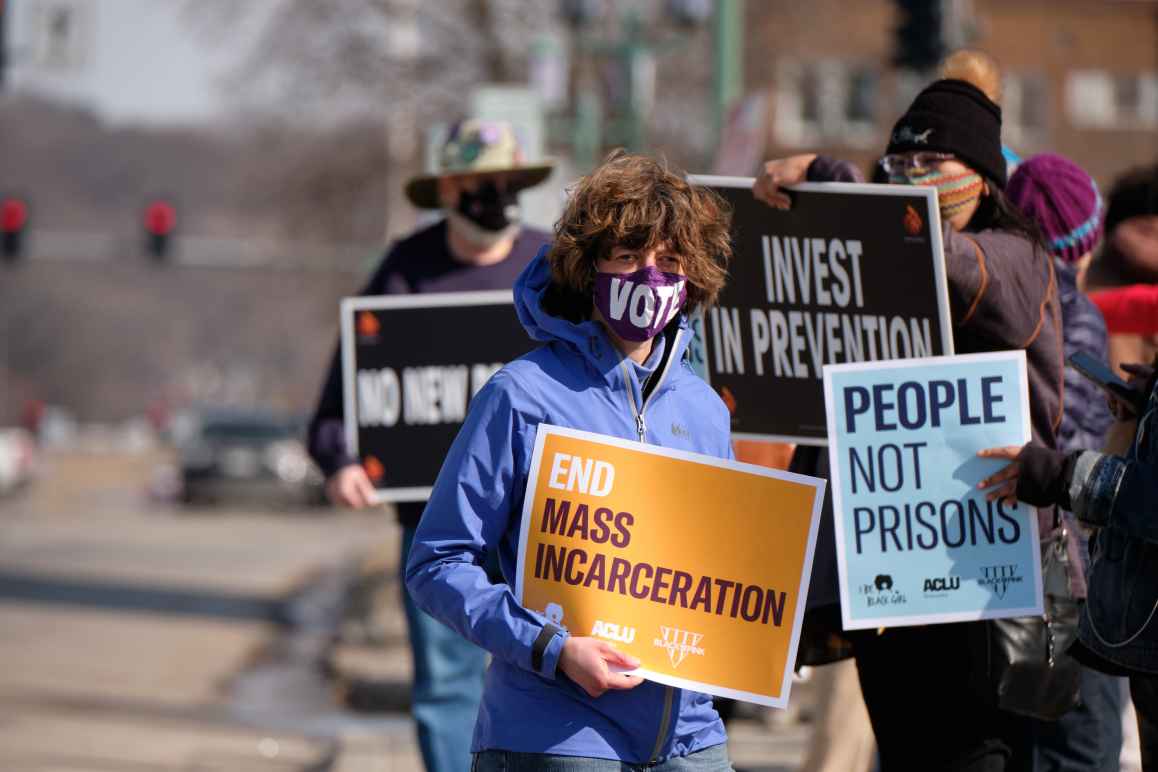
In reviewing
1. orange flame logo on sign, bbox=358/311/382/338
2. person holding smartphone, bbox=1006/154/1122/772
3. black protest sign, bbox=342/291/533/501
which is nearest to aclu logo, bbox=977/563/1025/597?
person holding smartphone, bbox=1006/154/1122/772

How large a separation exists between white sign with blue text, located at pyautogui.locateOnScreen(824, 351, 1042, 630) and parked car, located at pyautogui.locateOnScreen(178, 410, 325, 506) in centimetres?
2867

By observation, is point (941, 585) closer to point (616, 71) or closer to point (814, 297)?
point (814, 297)

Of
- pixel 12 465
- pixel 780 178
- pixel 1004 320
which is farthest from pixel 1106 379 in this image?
pixel 12 465

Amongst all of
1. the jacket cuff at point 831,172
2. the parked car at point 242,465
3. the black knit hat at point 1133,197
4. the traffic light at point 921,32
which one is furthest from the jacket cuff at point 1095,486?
the parked car at point 242,465

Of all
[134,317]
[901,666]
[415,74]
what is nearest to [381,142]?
[415,74]

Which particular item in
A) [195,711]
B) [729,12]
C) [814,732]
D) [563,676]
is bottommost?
[195,711]

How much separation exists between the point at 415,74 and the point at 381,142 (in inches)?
153

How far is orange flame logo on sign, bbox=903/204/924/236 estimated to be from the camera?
13.8 ft

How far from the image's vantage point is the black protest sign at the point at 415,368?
5.67 metres

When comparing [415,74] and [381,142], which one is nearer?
[415,74]

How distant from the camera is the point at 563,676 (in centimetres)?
325

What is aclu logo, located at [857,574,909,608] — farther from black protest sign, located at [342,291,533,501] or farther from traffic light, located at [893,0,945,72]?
traffic light, located at [893,0,945,72]

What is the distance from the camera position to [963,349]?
14.1ft

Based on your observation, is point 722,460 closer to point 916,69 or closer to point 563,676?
point 563,676
